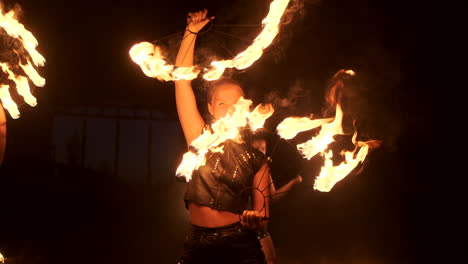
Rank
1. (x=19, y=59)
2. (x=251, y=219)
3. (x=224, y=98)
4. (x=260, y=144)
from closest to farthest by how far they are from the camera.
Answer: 1. (x=251, y=219)
2. (x=224, y=98)
3. (x=19, y=59)
4. (x=260, y=144)

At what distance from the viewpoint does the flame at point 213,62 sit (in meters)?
3.16

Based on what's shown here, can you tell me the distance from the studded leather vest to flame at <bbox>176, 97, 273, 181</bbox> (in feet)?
0.22

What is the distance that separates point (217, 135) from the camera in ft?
9.12

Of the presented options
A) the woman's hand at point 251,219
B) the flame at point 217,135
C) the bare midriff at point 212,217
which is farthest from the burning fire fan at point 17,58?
the woman's hand at point 251,219

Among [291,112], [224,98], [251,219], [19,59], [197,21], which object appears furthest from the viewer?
[291,112]

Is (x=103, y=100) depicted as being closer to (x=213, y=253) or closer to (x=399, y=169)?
(x=399, y=169)

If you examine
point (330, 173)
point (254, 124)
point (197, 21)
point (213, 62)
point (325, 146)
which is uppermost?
point (197, 21)

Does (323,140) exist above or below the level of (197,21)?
below

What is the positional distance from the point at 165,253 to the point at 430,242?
186 inches

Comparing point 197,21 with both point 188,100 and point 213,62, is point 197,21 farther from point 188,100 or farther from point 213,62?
point 188,100

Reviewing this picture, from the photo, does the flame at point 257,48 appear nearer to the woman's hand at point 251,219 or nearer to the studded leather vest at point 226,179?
the studded leather vest at point 226,179

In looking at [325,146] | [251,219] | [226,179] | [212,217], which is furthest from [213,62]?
[251,219]

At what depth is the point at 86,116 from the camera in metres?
14.0

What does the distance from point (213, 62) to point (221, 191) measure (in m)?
1.08
